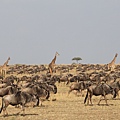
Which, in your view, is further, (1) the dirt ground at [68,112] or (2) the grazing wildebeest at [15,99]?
(1) the dirt ground at [68,112]

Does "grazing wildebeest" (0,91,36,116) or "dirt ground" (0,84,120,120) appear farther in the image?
"dirt ground" (0,84,120,120)

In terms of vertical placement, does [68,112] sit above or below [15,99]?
below

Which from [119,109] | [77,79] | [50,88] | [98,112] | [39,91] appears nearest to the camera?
[98,112]

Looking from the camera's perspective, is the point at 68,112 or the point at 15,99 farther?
the point at 68,112

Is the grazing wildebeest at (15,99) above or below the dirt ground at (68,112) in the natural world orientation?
above

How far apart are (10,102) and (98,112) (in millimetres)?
4315

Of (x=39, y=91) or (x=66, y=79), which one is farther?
(x=66, y=79)

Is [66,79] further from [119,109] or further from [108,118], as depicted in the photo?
[108,118]

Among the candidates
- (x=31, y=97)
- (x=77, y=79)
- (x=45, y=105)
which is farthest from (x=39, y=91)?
(x=77, y=79)

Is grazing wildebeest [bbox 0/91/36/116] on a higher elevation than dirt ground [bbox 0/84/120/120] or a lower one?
higher

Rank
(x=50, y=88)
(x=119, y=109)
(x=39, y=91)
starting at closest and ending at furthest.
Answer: (x=119, y=109)
(x=39, y=91)
(x=50, y=88)

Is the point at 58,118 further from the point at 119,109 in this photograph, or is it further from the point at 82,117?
the point at 119,109

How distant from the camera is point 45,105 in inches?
830

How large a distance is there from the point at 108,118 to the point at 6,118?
4317 millimetres
